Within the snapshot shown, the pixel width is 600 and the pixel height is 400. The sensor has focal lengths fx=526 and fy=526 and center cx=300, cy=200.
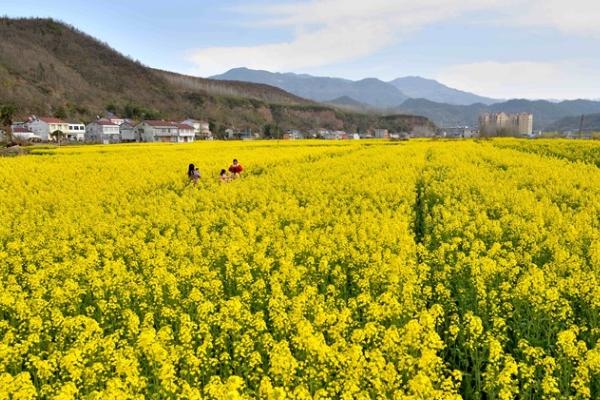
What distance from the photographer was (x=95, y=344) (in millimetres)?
5984

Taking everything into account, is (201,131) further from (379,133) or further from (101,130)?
(379,133)

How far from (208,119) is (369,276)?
15085 cm

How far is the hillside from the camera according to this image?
420ft

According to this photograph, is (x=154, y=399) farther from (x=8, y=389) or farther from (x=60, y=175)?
(x=60, y=175)

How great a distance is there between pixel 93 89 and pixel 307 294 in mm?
160064

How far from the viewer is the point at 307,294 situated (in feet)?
24.3

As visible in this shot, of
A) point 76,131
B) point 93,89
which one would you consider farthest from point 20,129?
point 93,89

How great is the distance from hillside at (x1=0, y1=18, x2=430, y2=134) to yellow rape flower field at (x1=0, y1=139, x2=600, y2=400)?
118 meters

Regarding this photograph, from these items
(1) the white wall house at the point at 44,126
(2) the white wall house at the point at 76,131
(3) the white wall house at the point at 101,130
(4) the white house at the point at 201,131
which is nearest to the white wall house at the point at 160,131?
(3) the white wall house at the point at 101,130

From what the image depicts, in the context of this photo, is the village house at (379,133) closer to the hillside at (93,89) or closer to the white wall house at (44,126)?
the hillside at (93,89)

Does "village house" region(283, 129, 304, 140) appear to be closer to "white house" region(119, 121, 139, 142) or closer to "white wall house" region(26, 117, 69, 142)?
"white house" region(119, 121, 139, 142)

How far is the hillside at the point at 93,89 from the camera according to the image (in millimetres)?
128125

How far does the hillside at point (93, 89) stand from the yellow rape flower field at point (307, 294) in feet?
388

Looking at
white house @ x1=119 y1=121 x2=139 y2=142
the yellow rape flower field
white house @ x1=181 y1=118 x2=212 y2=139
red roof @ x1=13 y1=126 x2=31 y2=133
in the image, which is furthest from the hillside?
the yellow rape flower field
